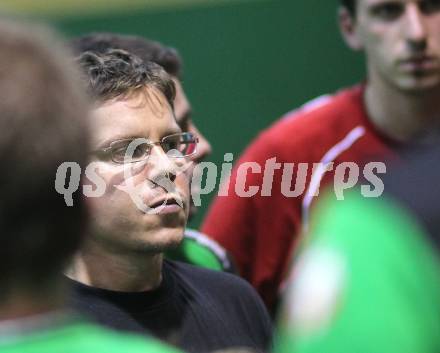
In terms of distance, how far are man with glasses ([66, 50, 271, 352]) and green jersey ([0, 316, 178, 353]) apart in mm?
660

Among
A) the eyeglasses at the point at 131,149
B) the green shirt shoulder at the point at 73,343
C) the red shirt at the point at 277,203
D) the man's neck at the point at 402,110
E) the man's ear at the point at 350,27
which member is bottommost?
the red shirt at the point at 277,203

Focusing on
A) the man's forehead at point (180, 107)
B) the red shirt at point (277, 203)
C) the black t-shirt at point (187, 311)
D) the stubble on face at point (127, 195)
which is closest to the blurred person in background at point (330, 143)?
the red shirt at point (277, 203)

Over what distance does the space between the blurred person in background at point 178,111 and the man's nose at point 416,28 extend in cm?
55

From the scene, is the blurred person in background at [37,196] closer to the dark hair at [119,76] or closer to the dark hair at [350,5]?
the dark hair at [119,76]

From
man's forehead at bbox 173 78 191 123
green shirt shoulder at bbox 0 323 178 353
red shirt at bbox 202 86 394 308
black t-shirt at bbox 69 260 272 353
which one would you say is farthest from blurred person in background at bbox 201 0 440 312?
green shirt shoulder at bbox 0 323 178 353

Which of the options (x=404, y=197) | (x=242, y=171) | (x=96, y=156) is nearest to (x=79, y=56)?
(x=96, y=156)

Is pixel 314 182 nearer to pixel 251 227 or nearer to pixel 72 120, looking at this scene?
pixel 251 227

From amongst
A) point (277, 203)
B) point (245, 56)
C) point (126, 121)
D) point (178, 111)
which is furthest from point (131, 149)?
point (245, 56)

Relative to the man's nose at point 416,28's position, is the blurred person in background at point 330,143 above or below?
below

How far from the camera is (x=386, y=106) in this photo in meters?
2.23

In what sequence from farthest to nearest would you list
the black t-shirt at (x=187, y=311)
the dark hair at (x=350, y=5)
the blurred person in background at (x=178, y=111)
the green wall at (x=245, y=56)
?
the green wall at (x=245, y=56) < the dark hair at (x=350, y=5) < the blurred person in background at (x=178, y=111) < the black t-shirt at (x=187, y=311)

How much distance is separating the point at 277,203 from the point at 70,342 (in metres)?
1.47

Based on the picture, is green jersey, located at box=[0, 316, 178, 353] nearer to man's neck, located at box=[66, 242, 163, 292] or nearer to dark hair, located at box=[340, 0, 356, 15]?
man's neck, located at box=[66, 242, 163, 292]

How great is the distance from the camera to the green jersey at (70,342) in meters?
0.70
